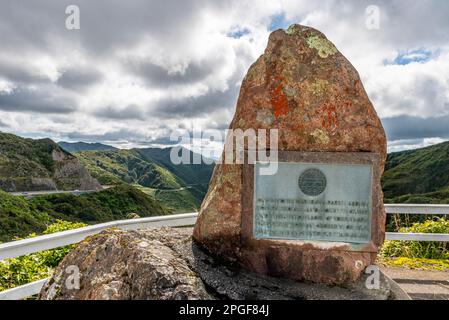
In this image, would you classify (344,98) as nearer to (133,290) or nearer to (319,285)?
(319,285)

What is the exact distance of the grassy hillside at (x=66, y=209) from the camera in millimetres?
55306

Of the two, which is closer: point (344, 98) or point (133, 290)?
point (133, 290)

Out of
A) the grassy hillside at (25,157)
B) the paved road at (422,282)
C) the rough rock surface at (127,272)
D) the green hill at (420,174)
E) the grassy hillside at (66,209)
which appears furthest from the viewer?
the grassy hillside at (25,157)

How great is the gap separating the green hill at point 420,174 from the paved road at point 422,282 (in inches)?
3907

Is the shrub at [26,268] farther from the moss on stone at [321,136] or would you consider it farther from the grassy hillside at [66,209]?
the grassy hillside at [66,209]

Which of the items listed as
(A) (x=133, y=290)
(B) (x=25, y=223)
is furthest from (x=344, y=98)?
(B) (x=25, y=223)

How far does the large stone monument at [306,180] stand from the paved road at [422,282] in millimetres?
1919

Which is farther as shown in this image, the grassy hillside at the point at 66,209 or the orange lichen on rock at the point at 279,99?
the grassy hillside at the point at 66,209

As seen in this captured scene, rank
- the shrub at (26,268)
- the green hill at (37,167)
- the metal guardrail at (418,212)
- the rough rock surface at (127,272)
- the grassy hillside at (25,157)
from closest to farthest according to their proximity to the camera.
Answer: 1. the rough rock surface at (127,272)
2. the shrub at (26,268)
3. the metal guardrail at (418,212)
4. the green hill at (37,167)
5. the grassy hillside at (25,157)

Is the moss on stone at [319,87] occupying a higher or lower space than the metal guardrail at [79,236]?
higher

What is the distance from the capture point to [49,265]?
6.36 meters

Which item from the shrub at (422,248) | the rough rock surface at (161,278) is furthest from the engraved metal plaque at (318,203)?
the shrub at (422,248)

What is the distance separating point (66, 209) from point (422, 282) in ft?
246
